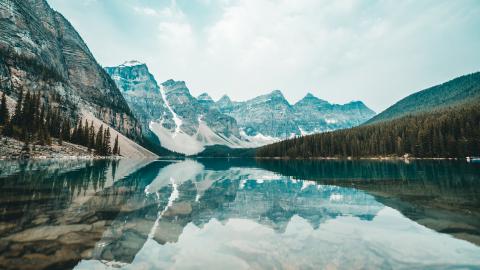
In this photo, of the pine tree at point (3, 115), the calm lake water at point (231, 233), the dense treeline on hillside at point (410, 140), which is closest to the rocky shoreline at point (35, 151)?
the pine tree at point (3, 115)

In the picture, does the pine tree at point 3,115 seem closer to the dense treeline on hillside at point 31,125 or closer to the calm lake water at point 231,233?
the dense treeline on hillside at point 31,125

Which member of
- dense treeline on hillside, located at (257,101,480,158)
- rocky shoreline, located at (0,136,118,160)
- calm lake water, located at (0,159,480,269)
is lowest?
calm lake water, located at (0,159,480,269)

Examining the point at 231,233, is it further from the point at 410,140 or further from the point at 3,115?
the point at 410,140

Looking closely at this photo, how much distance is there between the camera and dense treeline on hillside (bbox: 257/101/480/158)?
12344 cm

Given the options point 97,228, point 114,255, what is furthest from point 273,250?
point 97,228

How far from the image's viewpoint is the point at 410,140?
14088 cm

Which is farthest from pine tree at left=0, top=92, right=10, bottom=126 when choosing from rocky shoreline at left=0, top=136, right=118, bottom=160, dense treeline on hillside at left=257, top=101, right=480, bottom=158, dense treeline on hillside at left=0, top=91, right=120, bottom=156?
dense treeline on hillside at left=257, top=101, right=480, bottom=158

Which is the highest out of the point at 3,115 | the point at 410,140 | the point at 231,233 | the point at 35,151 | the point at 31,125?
the point at 3,115

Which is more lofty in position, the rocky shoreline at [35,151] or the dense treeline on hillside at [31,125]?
the dense treeline on hillside at [31,125]

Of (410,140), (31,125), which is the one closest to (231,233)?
(31,125)

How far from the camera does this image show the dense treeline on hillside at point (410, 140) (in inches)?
4860

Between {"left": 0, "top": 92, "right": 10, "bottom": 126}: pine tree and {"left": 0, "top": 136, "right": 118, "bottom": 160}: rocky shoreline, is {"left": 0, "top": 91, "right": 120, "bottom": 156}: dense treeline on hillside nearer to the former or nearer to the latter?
{"left": 0, "top": 92, "right": 10, "bottom": 126}: pine tree

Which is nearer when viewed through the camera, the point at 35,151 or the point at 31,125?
the point at 35,151

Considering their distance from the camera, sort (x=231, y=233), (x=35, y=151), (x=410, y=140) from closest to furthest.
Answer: (x=231, y=233), (x=35, y=151), (x=410, y=140)
